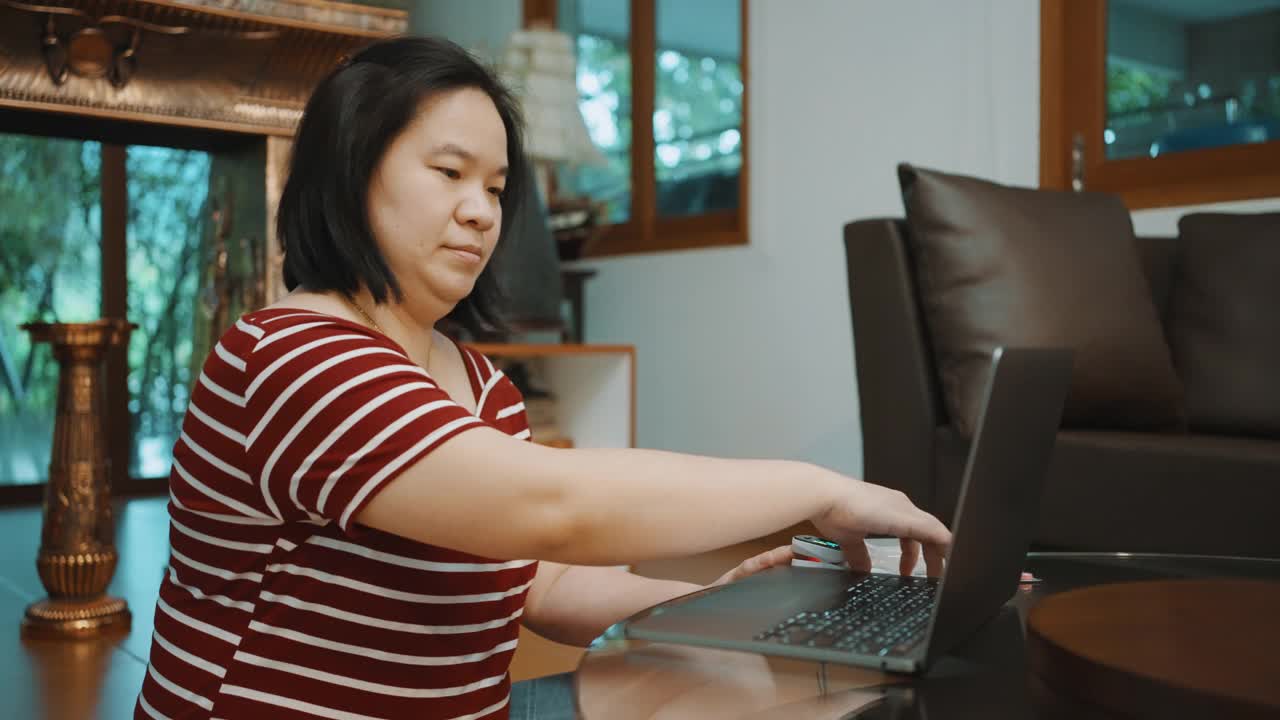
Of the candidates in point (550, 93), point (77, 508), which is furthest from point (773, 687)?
point (550, 93)

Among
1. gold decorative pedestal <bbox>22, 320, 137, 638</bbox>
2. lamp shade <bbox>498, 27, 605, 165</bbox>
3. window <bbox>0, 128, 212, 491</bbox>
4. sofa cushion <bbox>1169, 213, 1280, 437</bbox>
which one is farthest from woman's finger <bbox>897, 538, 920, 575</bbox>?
window <bbox>0, 128, 212, 491</bbox>

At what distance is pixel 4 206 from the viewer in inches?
170

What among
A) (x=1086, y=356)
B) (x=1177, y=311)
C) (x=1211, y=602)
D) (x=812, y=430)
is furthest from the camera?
(x=812, y=430)

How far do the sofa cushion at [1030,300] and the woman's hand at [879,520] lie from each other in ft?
4.44

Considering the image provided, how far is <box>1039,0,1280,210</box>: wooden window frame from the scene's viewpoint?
2812 mm

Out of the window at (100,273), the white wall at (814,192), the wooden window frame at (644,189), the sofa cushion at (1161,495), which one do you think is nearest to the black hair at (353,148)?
the sofa cushion at (1161,495)

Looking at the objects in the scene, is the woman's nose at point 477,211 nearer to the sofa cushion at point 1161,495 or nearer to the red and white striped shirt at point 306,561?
the red and white striped shirt at point 306,561

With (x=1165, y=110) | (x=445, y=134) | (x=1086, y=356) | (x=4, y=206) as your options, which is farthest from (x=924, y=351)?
(x=4, y=206)

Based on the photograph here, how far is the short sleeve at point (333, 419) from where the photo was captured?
641mm

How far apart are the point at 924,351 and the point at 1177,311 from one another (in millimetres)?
615

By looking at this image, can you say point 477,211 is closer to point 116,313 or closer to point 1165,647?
point 1165,647

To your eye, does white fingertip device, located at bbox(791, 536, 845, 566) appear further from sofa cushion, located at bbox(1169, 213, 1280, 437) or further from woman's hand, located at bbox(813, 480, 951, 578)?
sofa cushion, located at bbox(1169, 213, 1280, 437)

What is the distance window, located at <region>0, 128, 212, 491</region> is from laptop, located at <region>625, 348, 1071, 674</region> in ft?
12.7

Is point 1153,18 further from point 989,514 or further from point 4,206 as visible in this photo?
point 4,206
